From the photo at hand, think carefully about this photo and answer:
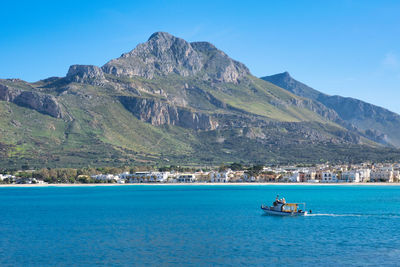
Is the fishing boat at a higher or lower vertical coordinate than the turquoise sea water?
higher

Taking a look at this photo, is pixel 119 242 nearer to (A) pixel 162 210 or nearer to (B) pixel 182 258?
(B) pixel 182 258

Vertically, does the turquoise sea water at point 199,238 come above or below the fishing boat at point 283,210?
below

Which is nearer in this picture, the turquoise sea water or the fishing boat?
the turquoise sea water

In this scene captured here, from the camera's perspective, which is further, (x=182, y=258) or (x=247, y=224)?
(x=247, y=224)

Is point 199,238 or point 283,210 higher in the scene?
point 283,210

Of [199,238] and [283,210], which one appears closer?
[199,238]

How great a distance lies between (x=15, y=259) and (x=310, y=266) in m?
27.8

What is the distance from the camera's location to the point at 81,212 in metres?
94.8

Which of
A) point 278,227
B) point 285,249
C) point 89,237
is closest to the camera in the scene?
point 285,249

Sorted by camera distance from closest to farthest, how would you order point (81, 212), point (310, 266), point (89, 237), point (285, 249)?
point (310, 266)
point (285, 249)
point (89, 237)
point (81, 212)

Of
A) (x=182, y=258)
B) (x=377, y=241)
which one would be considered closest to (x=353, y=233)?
(x=377, y=241)

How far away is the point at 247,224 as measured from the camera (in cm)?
7431

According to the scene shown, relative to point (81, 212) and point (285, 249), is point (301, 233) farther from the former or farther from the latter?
point (81, 212)

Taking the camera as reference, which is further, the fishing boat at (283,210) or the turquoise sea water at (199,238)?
the fishing boat at (283,210)
